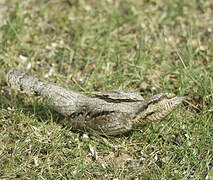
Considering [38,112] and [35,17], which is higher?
[35,17]

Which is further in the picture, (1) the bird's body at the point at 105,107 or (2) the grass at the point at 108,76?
(2) the grass at the point at 108,76

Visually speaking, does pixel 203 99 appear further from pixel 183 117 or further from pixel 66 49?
pixel 66 49

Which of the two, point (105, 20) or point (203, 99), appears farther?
point (105, 20)

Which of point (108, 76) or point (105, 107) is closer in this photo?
point (105, 107)

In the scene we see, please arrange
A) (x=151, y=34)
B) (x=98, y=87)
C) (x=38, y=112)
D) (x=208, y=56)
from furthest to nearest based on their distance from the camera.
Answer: (x=151, y=34) < (x=208, y=56) < (x=98, y=87) < (x=38, y=112)

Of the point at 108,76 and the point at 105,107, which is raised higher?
the point at 105,107

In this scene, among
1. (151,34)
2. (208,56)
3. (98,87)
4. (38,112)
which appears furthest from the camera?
(151,34)

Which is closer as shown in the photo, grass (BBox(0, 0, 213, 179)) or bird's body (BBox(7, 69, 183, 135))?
bird's body (BBox(7, 69, 183, 135))

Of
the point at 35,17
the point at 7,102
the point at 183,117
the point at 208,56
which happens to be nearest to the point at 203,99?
the point at 183,117
